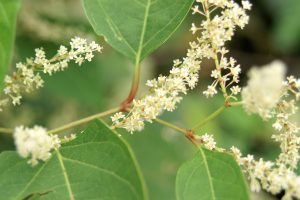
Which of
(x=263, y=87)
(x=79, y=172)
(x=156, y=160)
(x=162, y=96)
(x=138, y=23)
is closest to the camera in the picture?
(x=263, y=87)

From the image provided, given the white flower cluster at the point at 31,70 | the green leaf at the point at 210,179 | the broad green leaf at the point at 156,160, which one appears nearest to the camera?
the green leaf at the point at 210,179

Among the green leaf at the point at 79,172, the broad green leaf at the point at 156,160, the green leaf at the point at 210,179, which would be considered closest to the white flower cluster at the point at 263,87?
the green leaf at the point at 210,179

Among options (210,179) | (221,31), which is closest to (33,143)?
(210,179)

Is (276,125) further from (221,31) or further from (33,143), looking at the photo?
(33,143)

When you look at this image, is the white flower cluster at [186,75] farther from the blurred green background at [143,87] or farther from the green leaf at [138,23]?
the blurred green background at [143,87]

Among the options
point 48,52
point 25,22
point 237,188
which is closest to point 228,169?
point 237,188

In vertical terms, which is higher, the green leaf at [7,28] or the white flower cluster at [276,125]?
the green leaf at [7,28]
